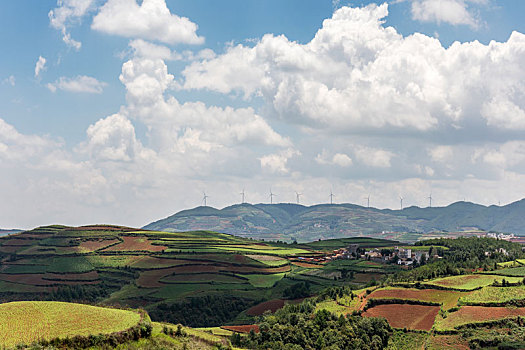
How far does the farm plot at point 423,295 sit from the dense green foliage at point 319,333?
85.6ft

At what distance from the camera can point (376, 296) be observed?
17138 cm

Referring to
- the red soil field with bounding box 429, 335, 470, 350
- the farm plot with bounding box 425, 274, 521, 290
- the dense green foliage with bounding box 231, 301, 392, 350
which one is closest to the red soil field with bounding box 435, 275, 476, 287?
the farm plot with bounding box 425, 274, 521, 290

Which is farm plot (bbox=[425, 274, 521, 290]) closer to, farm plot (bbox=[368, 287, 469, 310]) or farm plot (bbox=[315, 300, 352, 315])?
farm plot (bbox=[368, 287, 469, 310])

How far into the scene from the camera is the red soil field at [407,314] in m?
146

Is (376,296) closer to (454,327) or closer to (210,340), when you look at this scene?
(454,327)

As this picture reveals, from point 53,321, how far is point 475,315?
10296 centimetres

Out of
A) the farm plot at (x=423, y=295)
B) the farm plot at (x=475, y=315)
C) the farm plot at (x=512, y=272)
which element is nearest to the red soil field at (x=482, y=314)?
the farm plot at (x=475, y=315)

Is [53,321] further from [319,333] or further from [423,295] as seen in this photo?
[423,295]

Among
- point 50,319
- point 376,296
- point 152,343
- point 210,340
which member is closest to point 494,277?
point 376,296

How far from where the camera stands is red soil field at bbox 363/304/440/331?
5743 inches

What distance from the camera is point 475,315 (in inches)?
5531

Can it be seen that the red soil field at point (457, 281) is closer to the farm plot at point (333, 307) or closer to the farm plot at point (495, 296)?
the farm plot at point (495, 296)

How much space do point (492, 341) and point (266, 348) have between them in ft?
169

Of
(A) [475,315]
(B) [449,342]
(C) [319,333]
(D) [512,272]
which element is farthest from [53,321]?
(D) [512,272]
